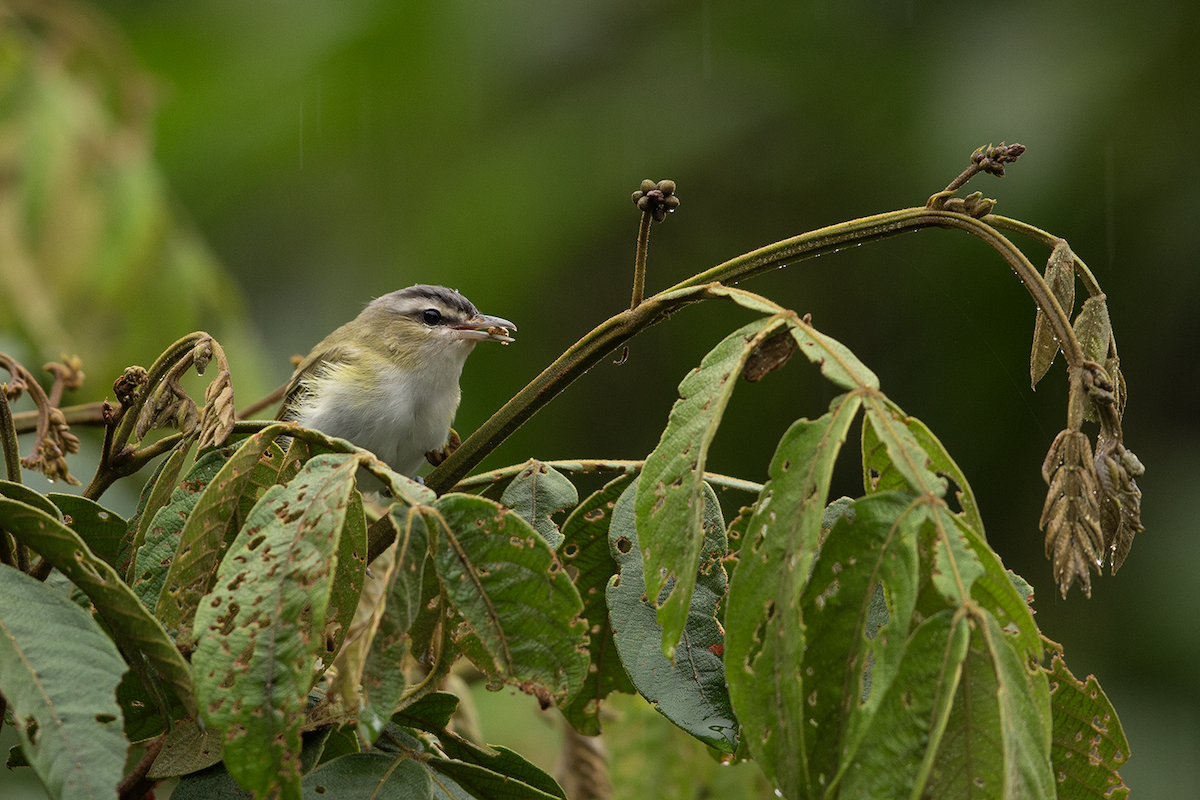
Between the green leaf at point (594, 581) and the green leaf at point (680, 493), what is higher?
the green leaf at point (680, 493)

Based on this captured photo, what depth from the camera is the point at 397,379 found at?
2.80 meters

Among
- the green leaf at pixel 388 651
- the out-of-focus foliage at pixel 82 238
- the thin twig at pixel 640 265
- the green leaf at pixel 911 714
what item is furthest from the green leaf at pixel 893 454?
the out-of-focus foliage at pixel 82 238

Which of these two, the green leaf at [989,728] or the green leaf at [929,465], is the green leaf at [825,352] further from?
the green leaf at [989,728]

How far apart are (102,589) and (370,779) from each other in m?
0.32

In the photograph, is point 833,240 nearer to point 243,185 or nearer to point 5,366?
point 5,366

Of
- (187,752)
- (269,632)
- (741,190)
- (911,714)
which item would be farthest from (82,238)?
(741,190)

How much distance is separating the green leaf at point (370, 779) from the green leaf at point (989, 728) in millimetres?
497

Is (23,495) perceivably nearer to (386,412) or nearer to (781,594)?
(781,594)

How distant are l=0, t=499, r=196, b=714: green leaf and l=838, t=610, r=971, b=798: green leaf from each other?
551mm

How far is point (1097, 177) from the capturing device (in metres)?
5.03

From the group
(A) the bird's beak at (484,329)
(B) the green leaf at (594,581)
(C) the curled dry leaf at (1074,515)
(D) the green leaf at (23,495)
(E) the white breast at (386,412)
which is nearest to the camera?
(C) the curled dry leaf at (1074,515)

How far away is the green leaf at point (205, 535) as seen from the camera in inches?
41.1

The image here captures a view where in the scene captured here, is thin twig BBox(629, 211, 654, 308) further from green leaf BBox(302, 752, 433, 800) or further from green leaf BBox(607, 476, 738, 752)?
green leaf BBox(302, 752, 433, 800)

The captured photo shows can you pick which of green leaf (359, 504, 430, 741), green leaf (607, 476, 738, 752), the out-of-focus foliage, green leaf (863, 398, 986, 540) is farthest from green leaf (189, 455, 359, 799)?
the out-of-focus foliage
